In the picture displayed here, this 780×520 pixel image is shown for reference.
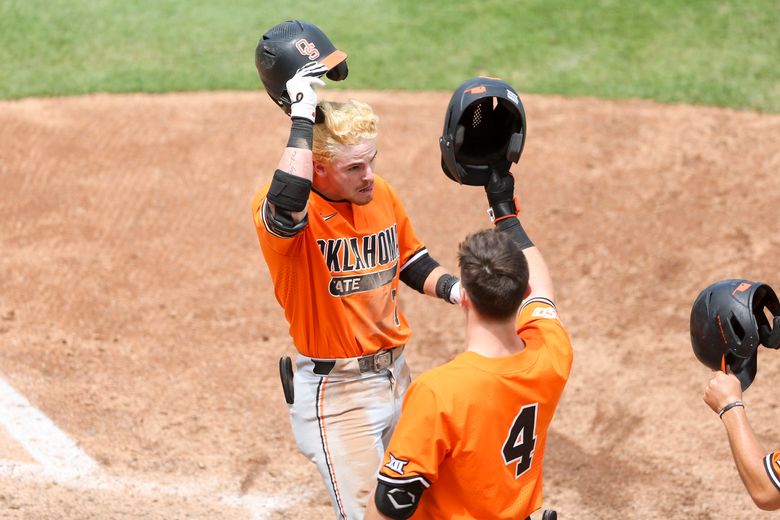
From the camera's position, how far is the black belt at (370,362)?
3.93m

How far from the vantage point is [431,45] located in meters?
11.9

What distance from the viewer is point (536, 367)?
3057 mm

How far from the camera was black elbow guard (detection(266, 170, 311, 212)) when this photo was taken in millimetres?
3439

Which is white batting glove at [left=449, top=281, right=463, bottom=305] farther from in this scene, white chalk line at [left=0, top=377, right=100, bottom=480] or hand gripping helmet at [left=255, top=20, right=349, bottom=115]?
white chalk line at [left=0, top=377, right=100, bottom=480]

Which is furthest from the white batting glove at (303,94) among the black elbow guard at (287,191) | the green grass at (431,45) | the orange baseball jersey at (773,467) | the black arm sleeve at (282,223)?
the green grass at (431,45)

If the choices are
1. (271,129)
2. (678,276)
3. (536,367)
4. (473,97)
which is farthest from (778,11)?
(536,367)

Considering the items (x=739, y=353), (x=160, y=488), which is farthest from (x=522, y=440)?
(x=160, y=488)

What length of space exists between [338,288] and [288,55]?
98cm

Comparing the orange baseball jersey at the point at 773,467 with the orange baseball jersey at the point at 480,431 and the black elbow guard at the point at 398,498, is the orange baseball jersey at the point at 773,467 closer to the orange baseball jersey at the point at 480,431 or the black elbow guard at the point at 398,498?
the orange baseball jersey at the point at 480,431

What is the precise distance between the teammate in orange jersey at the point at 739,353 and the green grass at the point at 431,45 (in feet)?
25.0

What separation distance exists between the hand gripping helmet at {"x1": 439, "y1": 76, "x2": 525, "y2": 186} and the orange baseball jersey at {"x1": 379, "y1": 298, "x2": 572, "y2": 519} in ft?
2.81

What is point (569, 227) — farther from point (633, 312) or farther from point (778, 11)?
point (778, 11)

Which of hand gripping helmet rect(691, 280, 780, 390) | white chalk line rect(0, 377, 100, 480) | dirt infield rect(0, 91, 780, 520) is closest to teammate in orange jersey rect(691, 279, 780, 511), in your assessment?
hand gripping helmet rect(691, 280, 780, 390)

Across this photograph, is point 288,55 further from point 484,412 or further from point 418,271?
point 484,412
